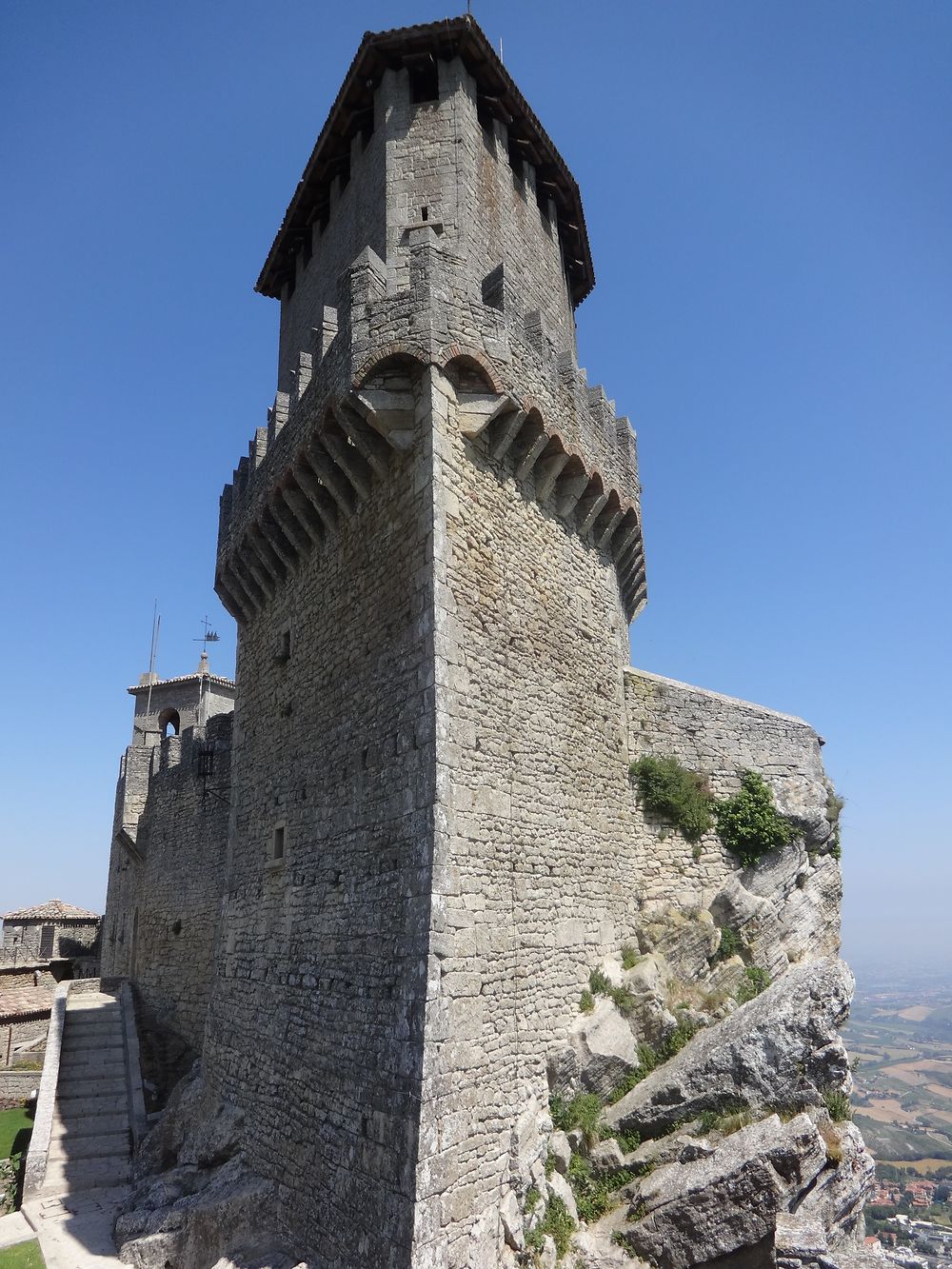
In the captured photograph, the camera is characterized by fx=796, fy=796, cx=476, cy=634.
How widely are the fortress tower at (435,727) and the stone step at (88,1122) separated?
11.2 ft

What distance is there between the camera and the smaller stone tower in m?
16.3

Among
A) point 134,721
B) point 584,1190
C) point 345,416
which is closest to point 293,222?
point 345,416

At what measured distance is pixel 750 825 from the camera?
12.1 m

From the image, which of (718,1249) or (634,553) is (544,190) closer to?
(634,553)

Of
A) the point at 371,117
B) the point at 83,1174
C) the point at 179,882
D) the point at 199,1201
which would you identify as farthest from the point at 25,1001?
the point at 371,117

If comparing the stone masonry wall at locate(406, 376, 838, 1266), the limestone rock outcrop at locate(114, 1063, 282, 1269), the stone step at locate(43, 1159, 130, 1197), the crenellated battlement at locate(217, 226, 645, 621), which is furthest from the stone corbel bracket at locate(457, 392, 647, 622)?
the stone step at locate(43, 1159, 130, 1197)

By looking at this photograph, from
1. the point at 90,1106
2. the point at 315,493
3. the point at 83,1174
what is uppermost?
the point at 315,493

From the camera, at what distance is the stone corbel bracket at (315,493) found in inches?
362

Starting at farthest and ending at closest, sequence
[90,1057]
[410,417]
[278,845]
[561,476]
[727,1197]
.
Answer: [90,1057], [561,476], [278,845], [410,417], [727,1197]

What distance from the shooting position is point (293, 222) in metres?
14.3

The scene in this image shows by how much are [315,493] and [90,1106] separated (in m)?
12.3

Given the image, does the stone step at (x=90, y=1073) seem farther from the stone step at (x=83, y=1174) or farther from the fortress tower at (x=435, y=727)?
the fortress tower at (x=435, y=727)

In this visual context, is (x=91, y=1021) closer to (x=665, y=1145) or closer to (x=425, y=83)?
(x=665, y=1145)

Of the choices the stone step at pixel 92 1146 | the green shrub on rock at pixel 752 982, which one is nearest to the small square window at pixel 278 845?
the green shrub on rock at pixel 752 982
